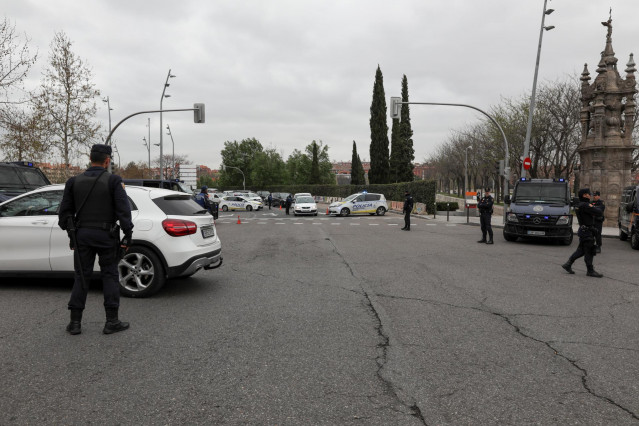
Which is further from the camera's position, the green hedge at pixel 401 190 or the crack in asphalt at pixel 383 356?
the green hedge at pixel 401 190

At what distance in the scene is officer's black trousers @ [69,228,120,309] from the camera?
445 cm

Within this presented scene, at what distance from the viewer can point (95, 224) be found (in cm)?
446

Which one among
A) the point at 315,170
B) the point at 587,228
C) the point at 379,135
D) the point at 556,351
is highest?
the point at 379,135

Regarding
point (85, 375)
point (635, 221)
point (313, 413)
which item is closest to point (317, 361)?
point (313, 413)

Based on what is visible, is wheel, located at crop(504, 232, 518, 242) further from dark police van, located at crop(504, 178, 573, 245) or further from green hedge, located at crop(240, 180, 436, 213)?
green hedge, located at crop(240, 180, 436, 213)

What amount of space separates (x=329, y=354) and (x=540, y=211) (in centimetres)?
1219

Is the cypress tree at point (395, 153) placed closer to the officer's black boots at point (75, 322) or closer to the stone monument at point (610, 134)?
the stone monument at point (610, 134)

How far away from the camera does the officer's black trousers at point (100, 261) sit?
4449mm

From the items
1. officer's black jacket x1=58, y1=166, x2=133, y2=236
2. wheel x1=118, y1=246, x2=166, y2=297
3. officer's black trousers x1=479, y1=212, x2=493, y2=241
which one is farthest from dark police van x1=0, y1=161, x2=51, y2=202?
officer's black trousers x1=479, y1=212, x2=493, y2=241

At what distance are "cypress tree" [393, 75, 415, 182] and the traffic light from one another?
29478 mm

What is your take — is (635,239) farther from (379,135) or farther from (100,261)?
(379,135)

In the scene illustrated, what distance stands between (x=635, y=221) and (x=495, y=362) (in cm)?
1207

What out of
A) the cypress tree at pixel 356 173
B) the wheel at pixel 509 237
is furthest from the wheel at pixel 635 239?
the cypress tree at pixel 356 173

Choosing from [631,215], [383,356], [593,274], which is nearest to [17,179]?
[383,356]
